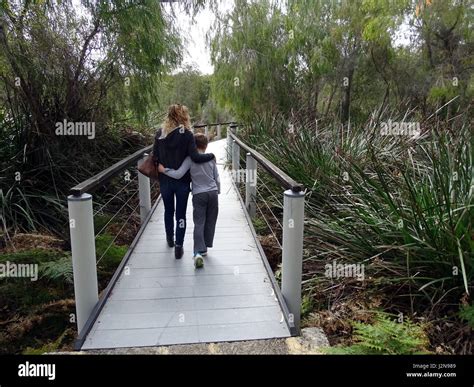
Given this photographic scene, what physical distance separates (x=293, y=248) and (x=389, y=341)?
2.77ft

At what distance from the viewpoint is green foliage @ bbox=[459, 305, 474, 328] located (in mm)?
2365

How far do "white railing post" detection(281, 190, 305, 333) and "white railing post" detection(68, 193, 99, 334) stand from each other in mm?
1365

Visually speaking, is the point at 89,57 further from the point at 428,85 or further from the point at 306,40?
the point at 428,85

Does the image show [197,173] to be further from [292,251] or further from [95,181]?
[292,251]

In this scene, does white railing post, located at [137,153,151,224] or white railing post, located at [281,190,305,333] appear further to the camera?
white railing post, located at [137,153,151,224]

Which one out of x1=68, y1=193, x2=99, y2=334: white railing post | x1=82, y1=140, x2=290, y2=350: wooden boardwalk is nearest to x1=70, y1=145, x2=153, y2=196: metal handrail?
x1=68, y1=193, x2=99, y2=334: white railing post

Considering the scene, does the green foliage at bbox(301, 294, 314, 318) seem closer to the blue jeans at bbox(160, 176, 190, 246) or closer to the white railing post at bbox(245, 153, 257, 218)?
the blue jeans at bbox(160, 176, 190, 246)

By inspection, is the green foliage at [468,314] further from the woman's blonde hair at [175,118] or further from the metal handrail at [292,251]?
the woman's blonde hair at [175,118]

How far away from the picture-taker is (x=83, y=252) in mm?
2693

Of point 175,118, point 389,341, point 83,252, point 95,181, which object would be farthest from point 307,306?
point 175,118

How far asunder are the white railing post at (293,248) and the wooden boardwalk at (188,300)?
0.15 m

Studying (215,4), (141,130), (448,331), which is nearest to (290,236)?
(448,331)

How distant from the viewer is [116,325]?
2.80m

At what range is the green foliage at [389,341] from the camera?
228cm
